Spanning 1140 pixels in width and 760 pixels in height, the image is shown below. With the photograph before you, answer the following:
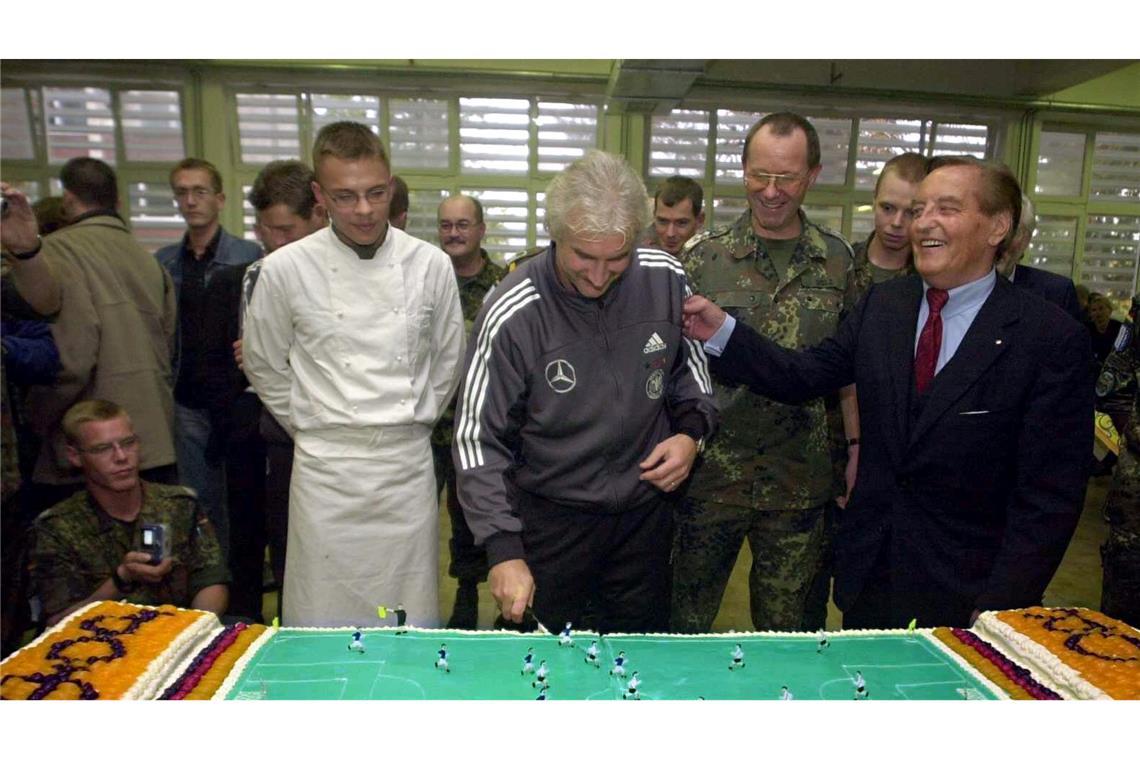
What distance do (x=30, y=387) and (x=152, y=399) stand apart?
34 centimetres

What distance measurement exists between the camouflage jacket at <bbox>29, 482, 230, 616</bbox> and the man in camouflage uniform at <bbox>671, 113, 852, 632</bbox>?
56.0 inches

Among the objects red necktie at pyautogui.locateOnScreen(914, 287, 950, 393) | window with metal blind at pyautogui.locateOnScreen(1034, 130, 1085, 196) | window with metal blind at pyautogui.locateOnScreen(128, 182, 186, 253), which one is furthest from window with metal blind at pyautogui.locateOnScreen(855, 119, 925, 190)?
window with metal blind at pyautogui.locateOnScreen(128, 182, 186, 253)

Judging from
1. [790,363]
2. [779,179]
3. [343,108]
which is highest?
[343,108]

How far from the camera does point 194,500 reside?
225 centimetres

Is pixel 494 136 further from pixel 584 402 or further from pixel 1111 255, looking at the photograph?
pixel 584 402

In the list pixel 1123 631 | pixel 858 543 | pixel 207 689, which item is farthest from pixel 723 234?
pixel 207 689

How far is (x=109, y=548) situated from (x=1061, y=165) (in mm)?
4653

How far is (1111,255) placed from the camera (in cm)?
390

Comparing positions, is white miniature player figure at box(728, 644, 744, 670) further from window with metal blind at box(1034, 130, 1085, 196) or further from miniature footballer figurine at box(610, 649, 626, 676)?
window with metal blind at box(1034, 130, 1085, 196)

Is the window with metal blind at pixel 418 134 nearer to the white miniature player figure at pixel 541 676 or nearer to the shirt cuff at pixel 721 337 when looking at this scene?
the shirt cuff at pixel 721 337

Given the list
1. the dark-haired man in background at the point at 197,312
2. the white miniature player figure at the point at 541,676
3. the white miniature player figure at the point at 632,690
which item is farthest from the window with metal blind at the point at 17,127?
the white miniature player figure at the point at 632,690

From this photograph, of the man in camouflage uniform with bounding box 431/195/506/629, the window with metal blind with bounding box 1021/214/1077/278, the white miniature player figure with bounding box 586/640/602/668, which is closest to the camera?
the white miniature player figure with bounding box 586/640/602/668

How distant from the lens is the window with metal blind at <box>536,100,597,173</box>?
20.7ft

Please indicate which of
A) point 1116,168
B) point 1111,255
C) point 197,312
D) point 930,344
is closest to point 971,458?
point 930,344
